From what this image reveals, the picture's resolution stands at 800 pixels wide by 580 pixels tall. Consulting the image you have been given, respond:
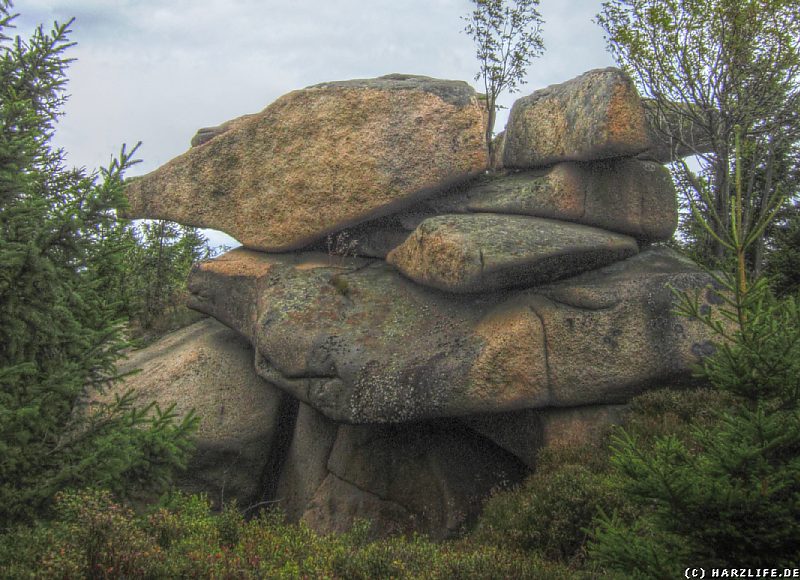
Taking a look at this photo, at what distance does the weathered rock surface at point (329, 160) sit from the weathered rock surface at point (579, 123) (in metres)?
1.18

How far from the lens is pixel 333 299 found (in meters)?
14.5

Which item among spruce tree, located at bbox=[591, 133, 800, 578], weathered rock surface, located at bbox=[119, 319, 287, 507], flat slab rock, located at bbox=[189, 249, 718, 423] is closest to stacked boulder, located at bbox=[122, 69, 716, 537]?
flat slab rock, located at bbox=[189, 249, 718, 423]

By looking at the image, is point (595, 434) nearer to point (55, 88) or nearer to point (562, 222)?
point (562, 222)

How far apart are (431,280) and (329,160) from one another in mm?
3720

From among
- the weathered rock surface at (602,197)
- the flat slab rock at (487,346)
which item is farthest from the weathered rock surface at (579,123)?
the flat slab rock at (487,346)

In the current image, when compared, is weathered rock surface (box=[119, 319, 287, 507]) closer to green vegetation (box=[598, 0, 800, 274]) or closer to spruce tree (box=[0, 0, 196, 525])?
spruce tree (box=[0, 0, 196, 525])

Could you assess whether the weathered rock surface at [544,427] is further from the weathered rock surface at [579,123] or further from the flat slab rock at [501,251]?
the weathered rock surface at [579,123]

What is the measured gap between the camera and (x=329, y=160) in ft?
50.0

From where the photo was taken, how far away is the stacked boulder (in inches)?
510

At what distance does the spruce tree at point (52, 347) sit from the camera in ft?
27.4

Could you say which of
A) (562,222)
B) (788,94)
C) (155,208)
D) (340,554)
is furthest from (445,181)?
(788,94)

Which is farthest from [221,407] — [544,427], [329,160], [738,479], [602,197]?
[738,479]

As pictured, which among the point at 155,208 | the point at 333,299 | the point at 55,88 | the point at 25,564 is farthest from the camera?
the point at 155,208

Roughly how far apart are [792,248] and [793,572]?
1541 centimetres
